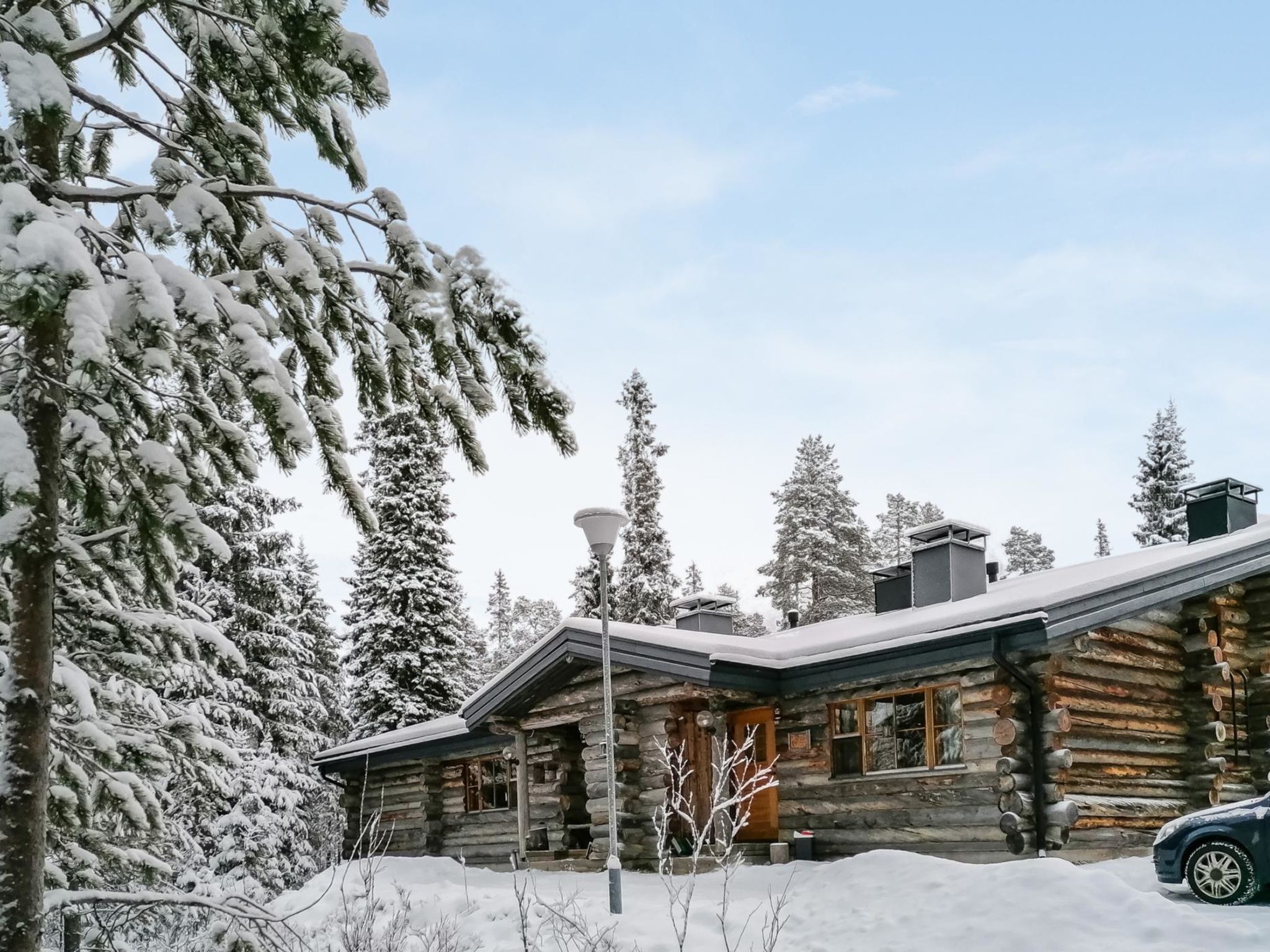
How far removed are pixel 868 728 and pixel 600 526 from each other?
579 centimetres

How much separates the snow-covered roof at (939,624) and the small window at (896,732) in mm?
857

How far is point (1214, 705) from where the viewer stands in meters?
16.1

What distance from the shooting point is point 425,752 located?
22672mm

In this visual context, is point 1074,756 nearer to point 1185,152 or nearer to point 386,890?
point 1185,152

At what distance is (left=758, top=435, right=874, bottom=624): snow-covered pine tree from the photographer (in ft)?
147

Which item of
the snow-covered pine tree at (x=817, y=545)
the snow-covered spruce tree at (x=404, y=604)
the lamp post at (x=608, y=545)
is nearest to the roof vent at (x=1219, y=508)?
the lamp post at (x=608, y=545)

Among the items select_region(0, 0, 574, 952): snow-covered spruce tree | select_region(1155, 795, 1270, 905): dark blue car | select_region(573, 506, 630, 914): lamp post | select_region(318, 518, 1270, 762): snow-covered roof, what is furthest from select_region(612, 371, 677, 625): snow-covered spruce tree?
select_region(0, 0, 574, 952): snow-covered spruce tree

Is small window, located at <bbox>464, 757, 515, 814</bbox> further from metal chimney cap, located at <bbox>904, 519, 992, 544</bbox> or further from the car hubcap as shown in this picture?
the car hubcap

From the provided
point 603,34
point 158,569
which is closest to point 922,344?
point 603,34

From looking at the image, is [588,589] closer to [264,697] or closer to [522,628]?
[264,697]

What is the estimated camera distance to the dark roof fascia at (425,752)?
69.3 feet

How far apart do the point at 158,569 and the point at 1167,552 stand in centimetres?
1514

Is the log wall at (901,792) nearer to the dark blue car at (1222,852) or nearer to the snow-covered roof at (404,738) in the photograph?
the dark blue car at (1222,852)

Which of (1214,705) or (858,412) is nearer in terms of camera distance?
(1214,705)
